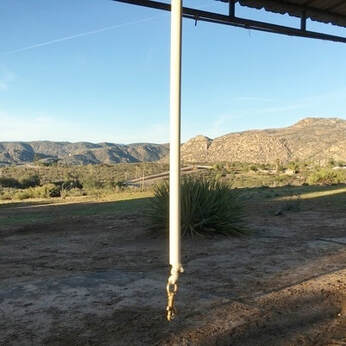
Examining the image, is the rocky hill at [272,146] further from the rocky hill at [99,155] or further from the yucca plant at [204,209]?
the yucca plant at [204,209]

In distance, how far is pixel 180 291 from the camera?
14.1 ft

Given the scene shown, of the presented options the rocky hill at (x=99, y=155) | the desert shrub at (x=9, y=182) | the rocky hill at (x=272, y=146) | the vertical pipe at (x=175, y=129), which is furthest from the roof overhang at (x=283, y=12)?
the rocky hill at (x=99, y=155)

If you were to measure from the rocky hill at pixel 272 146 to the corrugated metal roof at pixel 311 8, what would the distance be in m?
79.8

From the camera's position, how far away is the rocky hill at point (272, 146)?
8858 centimetres

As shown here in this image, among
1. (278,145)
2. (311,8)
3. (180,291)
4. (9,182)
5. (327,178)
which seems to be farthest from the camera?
(278,145)

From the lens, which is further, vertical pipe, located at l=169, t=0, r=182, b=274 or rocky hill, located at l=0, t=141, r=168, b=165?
rocky hill, located at l=0, t=141, r=168, b=165

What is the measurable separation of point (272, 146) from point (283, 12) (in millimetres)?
94544

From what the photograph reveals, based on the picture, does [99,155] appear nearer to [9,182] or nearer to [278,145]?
[278,145]

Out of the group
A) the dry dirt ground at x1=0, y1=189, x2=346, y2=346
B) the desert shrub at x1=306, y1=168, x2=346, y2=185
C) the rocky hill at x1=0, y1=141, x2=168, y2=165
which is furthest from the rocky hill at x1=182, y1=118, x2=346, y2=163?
the dry dirt ground at x1=0, y1=189, x2=346, y2=346

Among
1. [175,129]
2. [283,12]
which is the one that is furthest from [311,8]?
[175,129]

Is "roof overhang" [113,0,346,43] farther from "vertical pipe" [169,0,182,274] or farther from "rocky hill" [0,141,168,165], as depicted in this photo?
"rocky hill" [0,141,168,165]

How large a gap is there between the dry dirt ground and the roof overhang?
109 inches

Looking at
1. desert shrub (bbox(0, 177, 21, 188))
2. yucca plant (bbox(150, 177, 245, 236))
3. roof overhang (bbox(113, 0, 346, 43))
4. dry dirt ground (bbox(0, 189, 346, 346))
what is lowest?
dry dirt ground (bbox(0, 189, 346, 346))

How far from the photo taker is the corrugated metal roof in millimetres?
4324
